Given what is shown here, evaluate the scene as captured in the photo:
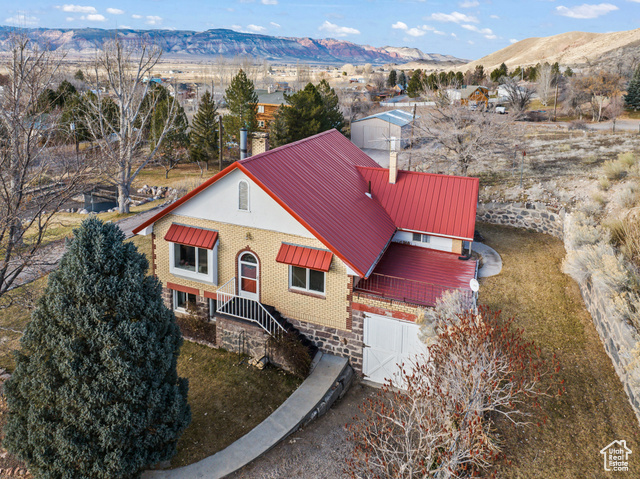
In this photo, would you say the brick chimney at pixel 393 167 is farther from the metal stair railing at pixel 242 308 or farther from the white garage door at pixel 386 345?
the metal stair railing at pixel 242 308

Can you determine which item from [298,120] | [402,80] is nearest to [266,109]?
[298,120]

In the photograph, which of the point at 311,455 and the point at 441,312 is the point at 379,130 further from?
the point at 311,455

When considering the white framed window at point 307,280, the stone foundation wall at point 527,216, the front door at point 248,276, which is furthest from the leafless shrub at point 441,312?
the stone foundation wall at point 527,216

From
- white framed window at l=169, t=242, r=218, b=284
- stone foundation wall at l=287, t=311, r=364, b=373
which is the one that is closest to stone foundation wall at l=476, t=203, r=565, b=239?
stone foundation wall at l=287, t=311, r=364, b=373

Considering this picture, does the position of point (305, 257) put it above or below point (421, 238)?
above

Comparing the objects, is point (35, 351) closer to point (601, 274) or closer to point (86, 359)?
point (86, 359)

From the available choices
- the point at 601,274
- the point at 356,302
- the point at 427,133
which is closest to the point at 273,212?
the point at 356,302

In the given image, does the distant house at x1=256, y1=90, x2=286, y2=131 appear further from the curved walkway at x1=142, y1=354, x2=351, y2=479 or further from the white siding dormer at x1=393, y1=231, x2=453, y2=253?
the curved walkway at x1=142, y1=354, x2=351, y2=479
